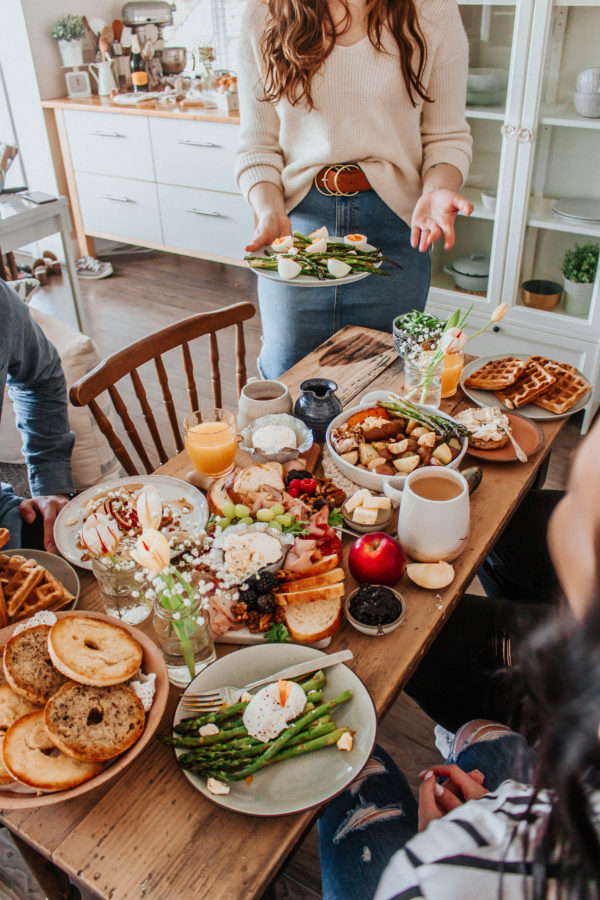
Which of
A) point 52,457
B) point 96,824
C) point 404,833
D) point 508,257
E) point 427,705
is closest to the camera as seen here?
point 96,824

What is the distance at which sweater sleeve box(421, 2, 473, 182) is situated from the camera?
1802 millimetres

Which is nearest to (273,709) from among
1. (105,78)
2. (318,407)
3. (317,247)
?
(318,407)

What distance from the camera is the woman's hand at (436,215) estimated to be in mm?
1683

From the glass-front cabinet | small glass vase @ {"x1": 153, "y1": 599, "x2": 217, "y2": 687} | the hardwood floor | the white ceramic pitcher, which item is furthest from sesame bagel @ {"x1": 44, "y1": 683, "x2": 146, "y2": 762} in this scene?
the white ceramic pitcher

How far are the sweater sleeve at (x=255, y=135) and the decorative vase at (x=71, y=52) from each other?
123 inches

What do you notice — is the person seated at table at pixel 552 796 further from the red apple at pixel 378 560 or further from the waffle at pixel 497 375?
the waffle at pixel 497 375

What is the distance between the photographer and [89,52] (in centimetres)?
455

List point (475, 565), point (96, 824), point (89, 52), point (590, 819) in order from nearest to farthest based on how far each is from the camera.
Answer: point (590, 819), point (96, 824), point (475, 565), point (89, 52)

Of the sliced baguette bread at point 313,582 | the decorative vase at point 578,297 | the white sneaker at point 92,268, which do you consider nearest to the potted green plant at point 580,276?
the decorative vase at point 578,297

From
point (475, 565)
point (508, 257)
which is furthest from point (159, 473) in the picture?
point (508, 257)

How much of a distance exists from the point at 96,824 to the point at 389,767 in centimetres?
48

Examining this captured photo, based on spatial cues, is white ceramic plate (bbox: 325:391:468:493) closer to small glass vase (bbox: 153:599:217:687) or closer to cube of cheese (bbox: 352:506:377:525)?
cube of cheese (bbox: 352:506:377:525)

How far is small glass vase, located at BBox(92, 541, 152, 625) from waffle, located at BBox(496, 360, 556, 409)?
921 mm

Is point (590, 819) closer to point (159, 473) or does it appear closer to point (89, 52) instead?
point (159, 473)
